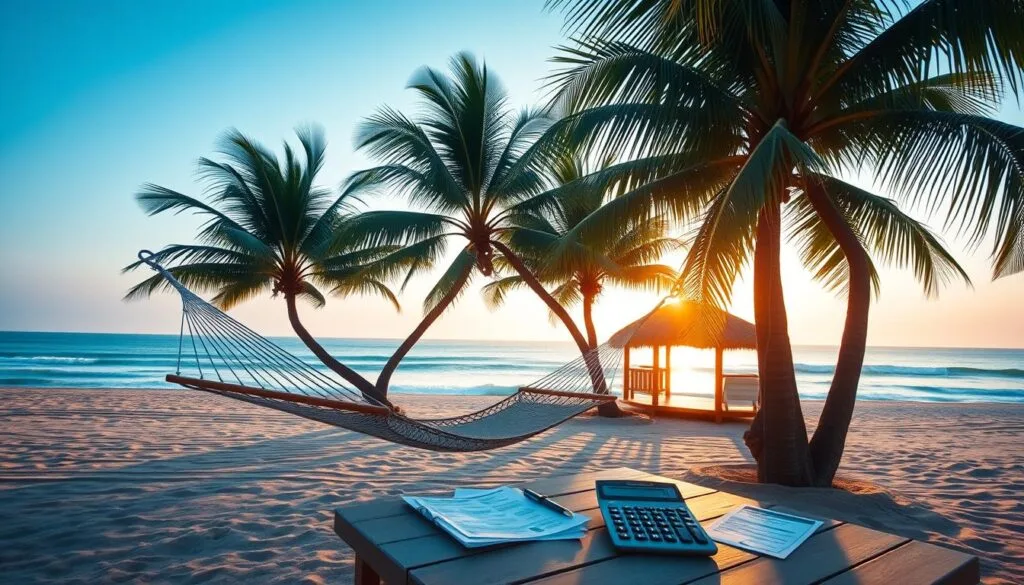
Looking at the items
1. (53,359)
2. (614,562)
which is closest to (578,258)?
(614,562)

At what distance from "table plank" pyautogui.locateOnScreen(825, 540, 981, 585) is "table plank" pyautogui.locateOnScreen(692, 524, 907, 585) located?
0.02 metres

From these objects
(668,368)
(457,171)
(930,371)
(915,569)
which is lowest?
(930,371)

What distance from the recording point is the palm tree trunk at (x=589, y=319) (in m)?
7.34

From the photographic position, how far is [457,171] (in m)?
6.62

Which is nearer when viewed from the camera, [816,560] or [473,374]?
[816,560]

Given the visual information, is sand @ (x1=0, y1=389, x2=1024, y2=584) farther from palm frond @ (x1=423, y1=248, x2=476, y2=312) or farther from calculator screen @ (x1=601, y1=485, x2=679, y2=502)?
palm frond @ (x1=423, y1=248, x2=476, y2=312)

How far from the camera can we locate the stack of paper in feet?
3.25

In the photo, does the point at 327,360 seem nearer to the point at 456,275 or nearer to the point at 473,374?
the point at 456,275

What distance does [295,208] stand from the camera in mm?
7789

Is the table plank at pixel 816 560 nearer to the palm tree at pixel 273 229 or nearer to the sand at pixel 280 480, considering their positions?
the sand at pixel 280 480

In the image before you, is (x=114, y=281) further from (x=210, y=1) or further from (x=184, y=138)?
(x=210, y=1)

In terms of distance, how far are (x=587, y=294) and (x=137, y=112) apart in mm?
5841

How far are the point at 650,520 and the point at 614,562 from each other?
5.6 inches

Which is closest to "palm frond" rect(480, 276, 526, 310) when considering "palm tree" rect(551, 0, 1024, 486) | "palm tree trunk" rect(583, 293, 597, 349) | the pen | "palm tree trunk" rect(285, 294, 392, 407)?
"palm tree trunk" rect(583, 293, 597, 349)
